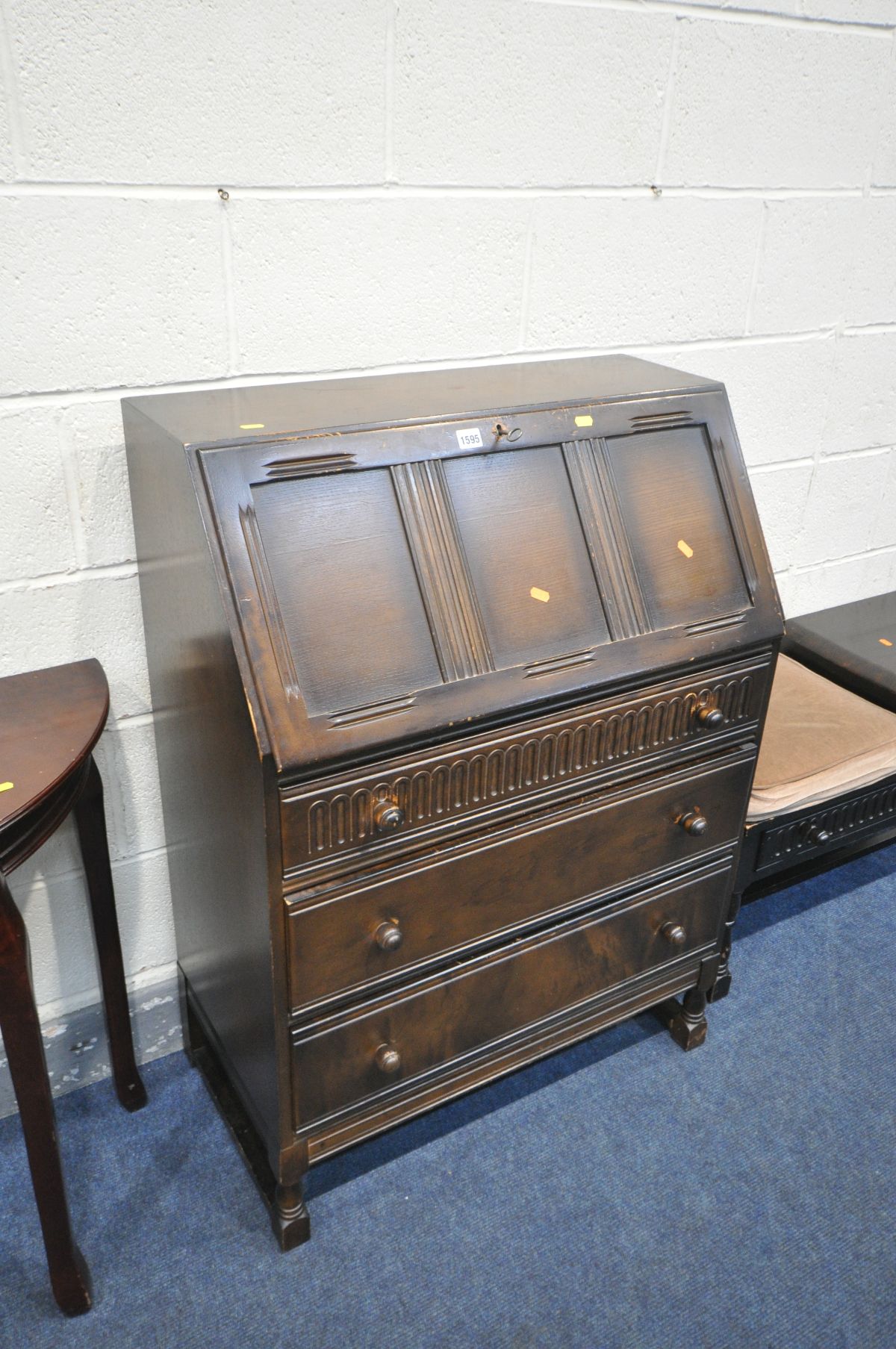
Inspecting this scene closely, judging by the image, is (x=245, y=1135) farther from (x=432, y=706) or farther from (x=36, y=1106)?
(x=432, y=706)

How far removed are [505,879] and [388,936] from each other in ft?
0.72

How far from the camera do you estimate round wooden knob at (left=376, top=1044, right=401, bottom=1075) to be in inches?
58.2

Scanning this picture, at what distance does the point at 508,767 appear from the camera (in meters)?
1.42

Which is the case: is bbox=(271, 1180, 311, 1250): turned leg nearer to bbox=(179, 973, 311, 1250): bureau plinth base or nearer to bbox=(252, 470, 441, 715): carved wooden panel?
bbox=(179, 973, 311, 1250): bureau plinth base

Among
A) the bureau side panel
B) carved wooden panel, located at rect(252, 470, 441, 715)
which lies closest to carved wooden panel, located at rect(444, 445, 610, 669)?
carved wooden panel, located at rect(252, 470, 441, 715)

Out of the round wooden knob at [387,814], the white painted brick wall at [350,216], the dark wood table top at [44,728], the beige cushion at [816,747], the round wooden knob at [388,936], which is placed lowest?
the beige cushion at [816,747]

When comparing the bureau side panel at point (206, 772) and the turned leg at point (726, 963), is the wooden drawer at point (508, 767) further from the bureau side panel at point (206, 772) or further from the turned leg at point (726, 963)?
the turned leg at point (726, 963)

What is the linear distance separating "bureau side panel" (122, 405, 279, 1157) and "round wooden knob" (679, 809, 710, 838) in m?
0.72

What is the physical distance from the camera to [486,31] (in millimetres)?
1577

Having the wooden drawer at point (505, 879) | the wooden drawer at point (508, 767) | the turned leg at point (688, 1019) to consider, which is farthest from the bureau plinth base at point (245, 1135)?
the turned leg at point (688, 1019)

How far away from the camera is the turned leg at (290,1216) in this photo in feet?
5.19

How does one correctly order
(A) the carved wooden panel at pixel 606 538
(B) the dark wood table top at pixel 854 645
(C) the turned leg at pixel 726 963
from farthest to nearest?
(B) the dark wood table top at pixel 854 645 → (C) the turned leg at pixel 726 963 → (A) the carved wooden panel at pixel 606 538

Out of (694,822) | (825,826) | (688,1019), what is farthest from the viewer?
(825,826)

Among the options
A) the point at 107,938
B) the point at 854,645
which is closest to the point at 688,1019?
the point at 854,645
